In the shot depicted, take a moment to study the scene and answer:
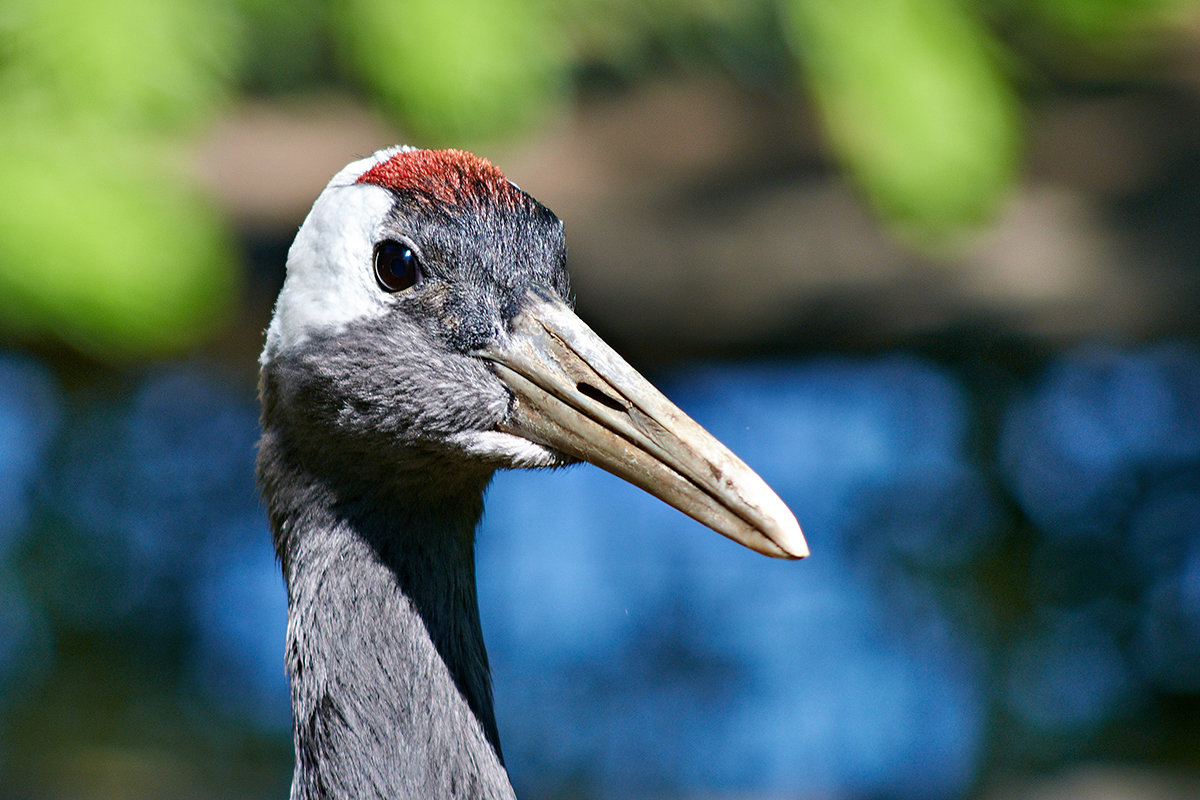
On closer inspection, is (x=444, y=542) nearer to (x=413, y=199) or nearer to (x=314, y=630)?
(x=314, y=630)

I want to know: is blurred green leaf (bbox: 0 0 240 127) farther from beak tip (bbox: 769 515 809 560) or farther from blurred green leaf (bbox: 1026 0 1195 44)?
blurred green leaf (bbox: 1026 0 1195 44)

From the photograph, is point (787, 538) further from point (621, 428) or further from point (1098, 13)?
point (1098, 13)

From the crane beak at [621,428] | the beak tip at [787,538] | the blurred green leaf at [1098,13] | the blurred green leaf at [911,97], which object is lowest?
the beak tip at [787,538]

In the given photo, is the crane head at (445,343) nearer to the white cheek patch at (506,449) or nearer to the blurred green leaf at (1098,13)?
the white cheek patch at (506,449)

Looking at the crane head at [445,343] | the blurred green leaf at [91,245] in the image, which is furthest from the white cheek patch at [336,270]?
the blurred green leaf at [91,245]

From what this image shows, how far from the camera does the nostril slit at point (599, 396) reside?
6.53ft

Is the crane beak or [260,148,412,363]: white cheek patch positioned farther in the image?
[260,148,412,363]: white cheek patch

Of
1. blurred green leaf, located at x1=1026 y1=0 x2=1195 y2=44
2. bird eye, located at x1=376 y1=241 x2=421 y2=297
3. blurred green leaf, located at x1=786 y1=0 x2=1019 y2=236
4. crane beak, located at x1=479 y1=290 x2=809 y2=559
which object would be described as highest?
blurred green leaf, located at x1=1026 y1=0 x2=1195 y2=44

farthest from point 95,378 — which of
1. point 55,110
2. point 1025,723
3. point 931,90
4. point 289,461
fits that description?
point 1025,723

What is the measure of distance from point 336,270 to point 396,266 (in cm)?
12

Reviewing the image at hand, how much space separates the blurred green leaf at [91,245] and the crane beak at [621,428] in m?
0.57

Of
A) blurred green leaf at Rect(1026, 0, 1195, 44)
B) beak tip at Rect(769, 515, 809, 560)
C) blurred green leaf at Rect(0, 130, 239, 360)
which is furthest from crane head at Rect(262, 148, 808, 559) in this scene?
blurred green leaf at Rect(1026, 0, 1195, 44)

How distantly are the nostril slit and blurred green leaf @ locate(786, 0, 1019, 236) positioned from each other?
64 cm

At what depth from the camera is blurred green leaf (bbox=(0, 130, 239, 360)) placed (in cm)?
160
